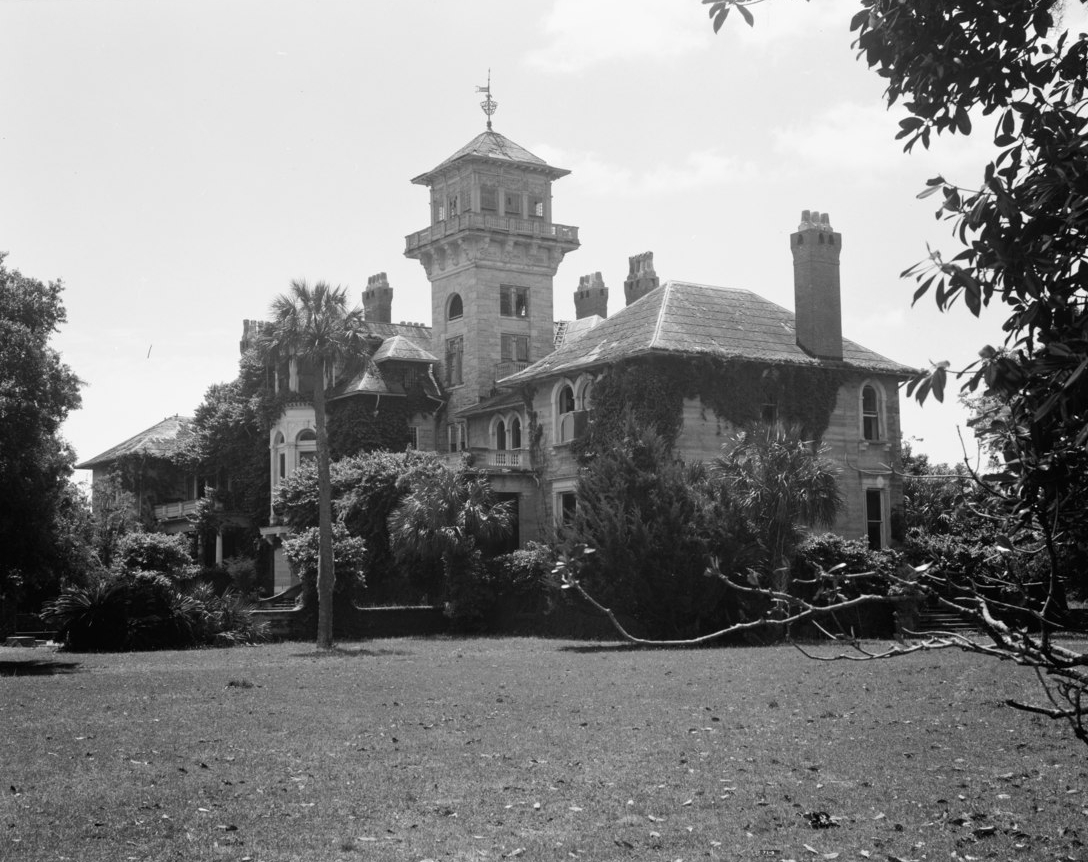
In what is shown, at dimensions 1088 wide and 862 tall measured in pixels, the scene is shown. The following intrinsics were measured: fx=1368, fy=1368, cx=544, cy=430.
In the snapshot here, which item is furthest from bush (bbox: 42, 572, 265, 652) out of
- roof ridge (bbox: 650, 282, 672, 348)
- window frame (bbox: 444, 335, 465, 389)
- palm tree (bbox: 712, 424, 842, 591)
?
window frame (bbox: 444, 335, 465, 389)

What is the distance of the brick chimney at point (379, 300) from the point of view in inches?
2478

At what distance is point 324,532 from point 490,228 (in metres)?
21.8

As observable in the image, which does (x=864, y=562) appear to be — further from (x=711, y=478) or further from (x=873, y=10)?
(x=873, y=10)

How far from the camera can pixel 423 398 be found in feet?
178

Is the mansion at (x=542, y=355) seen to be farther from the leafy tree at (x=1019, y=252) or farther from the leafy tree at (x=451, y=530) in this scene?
the leafy tree at (x=1019, y=252)

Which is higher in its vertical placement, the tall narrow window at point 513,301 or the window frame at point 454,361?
the tall narrow window at point 513,301

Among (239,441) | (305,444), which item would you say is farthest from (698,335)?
(239,441)

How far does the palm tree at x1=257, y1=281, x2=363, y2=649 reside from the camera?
1437 inches

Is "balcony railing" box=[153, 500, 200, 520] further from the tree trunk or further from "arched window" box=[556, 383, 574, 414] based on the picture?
the tree trunk

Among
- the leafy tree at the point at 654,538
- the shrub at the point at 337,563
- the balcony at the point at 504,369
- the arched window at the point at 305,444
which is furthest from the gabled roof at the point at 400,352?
the leafy tree at the point at 654,538

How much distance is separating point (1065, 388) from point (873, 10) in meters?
2.51

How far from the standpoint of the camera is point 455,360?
185 ft

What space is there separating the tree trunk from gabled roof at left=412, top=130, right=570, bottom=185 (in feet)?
71.9

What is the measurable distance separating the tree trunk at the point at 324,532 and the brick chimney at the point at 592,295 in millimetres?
27471
